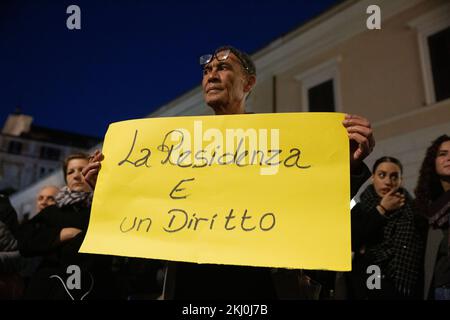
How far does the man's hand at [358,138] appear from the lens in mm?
1194

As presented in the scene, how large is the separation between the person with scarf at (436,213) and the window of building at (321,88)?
7843 mm

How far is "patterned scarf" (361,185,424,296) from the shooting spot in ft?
7.56

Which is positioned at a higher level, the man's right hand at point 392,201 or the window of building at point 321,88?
the window of building at point 321,88

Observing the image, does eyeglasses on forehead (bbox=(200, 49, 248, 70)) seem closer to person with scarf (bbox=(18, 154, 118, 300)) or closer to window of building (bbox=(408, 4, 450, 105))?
person with scarf (bbox=(18, 154, 118, 300))

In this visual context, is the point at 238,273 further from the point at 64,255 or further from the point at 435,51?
the point at 435,51

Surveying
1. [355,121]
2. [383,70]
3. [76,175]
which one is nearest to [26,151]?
[383,70]

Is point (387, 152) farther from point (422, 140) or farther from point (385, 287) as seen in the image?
point (385, 287)

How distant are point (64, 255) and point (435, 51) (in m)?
8.72

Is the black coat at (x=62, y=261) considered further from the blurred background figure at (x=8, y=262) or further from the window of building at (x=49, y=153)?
the window of building at (x=49, y=153)

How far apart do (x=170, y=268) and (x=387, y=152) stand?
28.4 ft

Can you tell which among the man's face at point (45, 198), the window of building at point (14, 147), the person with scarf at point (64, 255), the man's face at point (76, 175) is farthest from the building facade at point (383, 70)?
the window of building at point (14, 147)

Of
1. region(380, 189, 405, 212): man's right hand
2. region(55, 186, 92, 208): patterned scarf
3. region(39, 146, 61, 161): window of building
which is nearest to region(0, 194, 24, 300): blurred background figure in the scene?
region(55, 186, 92, 208): patterned scarf

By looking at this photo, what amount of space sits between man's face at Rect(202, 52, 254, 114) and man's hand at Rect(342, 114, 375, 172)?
0.43m

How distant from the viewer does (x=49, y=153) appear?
1548 inches
